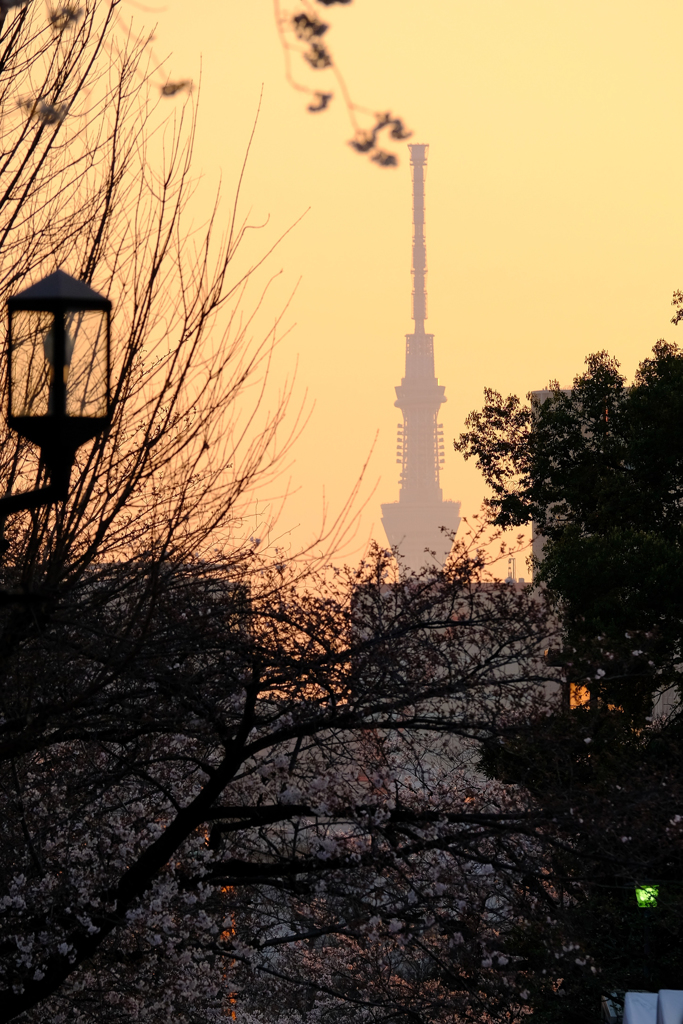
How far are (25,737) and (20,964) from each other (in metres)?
2.94

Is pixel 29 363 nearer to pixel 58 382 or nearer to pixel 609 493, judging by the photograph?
pixel 58 382

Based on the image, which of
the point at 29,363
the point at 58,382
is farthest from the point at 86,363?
the point at 29,363

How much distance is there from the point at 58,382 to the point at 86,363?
6.4 inches

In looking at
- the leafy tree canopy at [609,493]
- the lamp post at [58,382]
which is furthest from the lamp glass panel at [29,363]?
the leafy tree canopy at [609,493]

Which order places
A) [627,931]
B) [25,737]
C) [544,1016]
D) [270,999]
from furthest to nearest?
[270,999] → [627,931] → [544,1016] → [25,737]

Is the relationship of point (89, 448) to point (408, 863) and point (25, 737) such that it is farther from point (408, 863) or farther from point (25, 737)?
point (408, 863)

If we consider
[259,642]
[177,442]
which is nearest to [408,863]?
[259,642]

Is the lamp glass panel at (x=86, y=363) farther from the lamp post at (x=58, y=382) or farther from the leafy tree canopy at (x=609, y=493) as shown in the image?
the leafy tree canopy at (x=609, y=493)

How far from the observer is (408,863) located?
8.09 m

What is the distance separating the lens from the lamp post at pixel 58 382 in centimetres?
428

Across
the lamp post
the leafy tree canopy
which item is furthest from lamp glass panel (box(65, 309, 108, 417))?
the leafy tree canopy

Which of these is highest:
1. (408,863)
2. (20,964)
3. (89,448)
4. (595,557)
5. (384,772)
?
(595,557)

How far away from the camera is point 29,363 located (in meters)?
4.53

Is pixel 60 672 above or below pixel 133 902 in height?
above
